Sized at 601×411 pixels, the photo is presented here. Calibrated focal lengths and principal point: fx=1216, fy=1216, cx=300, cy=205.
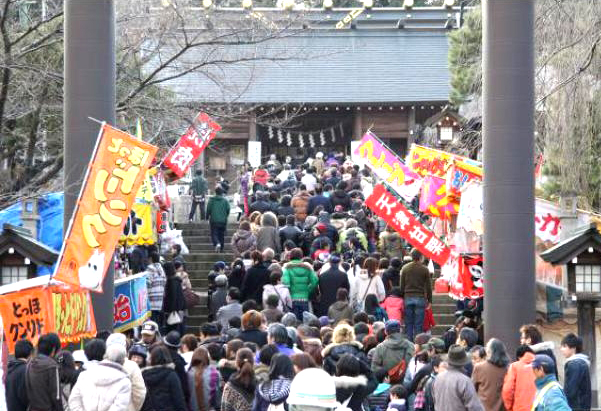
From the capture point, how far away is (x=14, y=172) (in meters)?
20.2

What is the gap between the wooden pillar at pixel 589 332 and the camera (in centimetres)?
1434

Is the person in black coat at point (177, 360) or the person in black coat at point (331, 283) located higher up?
the person in black coat at point (331, 283)

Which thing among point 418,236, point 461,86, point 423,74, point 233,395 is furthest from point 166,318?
point 423,74

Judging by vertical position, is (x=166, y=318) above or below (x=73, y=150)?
below

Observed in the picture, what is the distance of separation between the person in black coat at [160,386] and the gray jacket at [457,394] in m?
2.37

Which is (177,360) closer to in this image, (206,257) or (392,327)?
(392,327)

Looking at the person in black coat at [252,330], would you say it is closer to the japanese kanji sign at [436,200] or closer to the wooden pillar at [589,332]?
the wooden pillar at [589,332]

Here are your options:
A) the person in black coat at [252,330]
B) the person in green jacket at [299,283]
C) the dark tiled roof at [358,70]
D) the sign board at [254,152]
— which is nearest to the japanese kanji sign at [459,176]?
the person in green jacket at [299,283]

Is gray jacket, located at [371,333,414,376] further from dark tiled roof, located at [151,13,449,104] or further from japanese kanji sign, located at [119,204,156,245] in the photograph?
dark tiled roof, located at [151,13,449,104]

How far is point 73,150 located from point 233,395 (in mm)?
5004

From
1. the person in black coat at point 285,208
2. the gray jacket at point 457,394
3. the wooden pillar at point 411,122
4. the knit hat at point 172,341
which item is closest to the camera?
the gray jacket at point 457,394

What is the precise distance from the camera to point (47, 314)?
1180 cm

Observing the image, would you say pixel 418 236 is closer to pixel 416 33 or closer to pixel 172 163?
pixel 172 163

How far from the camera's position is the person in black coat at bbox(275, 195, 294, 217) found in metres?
22.3
